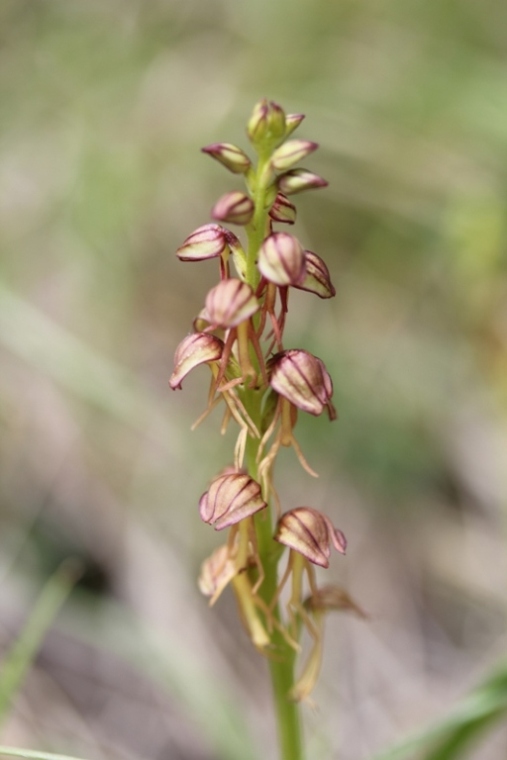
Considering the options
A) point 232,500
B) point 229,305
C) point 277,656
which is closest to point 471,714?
point 277,656

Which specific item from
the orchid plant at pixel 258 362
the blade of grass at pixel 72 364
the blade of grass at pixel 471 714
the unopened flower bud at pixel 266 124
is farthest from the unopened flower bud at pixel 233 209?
the blade of grass at pixel 72 364

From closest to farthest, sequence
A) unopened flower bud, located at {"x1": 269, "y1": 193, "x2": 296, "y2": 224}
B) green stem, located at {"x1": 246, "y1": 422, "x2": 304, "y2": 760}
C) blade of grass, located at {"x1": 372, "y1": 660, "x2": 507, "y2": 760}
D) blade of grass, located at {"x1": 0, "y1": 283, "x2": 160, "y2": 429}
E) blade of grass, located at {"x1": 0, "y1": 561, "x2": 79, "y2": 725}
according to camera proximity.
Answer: unopened flower bud, located at {"x1": 269, "y1": 193, "x2": 296, "y2": 224} < green stem, located at {"x1": 246, "y1": 422, "x2": 304, "y2": 760} < blade of grass, located at {"x1": 372, "y1": 660, "x2": 507, "y2": 760} < blade of grass, located at {"x1": 0, "y1": 561, "x2": 79, "y2": 725} < blade of grass, located at {"x1": 0, "y1": 283, "x2": 160, "y2": 429}

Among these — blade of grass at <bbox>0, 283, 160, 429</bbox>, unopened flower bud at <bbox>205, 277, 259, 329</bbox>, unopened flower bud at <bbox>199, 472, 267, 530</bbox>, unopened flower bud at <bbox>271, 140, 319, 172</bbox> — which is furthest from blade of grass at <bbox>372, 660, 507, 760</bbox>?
blade of grass at <bbox>0, 283, 160, 429</bbox>

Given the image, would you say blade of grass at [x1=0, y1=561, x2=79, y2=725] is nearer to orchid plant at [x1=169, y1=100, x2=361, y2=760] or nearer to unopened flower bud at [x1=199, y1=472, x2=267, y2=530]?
orchid plant at [x1=169, y1=100, x2=361, y2=760]

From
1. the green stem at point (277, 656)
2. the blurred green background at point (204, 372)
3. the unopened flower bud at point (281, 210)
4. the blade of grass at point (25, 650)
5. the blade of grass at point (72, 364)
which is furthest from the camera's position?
the blade of grass at point (72, 364)

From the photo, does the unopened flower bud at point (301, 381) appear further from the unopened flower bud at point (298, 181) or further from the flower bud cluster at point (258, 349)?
the unopened flower bud at point (298, 181)

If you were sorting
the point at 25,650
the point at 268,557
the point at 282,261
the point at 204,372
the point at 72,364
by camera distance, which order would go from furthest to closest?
the point at 204,372
the point at 72,364
the point at 25,650
the point at 268,557
the point at 282,261

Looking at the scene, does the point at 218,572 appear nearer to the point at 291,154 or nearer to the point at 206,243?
the point at 206,243
